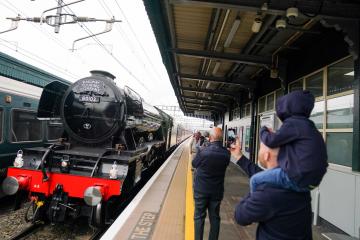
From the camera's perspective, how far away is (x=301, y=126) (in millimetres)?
1921

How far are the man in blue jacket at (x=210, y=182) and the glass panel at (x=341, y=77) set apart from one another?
319cm

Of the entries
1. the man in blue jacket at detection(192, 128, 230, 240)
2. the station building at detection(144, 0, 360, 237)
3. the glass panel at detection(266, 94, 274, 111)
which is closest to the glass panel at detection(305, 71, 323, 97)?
the station building at detection(144, 0, 360, 237)

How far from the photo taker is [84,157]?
21.8 feet

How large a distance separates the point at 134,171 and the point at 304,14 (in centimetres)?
450

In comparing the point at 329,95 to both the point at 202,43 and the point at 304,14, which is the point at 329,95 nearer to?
the point at 304,14

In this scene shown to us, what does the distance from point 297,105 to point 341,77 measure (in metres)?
5.20

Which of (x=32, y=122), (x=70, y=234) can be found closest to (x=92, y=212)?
(x=70, y=234)

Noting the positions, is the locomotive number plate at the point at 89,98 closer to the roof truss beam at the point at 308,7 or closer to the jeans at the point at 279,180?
the roof truss beam at the point at 308,7

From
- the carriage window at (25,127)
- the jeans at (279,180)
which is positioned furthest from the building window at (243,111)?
the jeans at (279,180)

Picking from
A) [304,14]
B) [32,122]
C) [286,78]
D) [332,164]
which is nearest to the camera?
[304,14]

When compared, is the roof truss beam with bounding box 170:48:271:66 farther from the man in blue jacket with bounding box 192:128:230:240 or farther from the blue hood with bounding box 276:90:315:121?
the blue hood with bounding box 276:90:315:121

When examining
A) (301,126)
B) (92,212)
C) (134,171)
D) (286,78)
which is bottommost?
(92,212)

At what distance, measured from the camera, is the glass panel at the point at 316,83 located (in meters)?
7.51

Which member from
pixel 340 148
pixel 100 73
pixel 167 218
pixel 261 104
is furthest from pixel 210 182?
pixel 261 104
